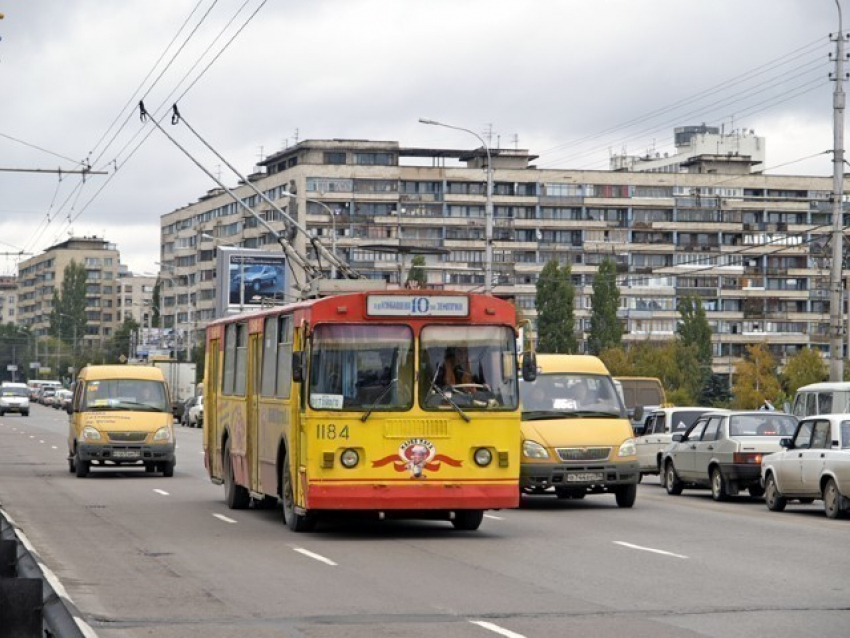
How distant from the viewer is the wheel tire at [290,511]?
68.4ft

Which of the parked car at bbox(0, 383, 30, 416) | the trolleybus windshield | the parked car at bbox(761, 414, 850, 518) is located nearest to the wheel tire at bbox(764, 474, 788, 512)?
the parked car at bbox(761, 414, 850, 518)

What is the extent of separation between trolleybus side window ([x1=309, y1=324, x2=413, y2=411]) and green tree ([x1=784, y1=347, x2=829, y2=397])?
72.2 m

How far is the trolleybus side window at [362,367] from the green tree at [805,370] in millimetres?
72163

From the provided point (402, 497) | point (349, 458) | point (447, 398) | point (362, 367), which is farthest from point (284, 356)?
point (402, 497)

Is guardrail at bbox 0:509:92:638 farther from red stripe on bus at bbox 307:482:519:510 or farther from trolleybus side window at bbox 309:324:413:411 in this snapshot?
trolleybus side window at bbox 309:324:413:411

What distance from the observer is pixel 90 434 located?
3506cm

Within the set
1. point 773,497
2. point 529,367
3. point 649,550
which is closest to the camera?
point 649,550

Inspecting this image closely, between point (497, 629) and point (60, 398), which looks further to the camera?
point (60, 398)

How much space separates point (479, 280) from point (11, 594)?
140 meters

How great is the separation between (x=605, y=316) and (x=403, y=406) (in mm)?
101408

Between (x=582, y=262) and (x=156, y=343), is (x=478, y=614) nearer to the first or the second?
(x=582, y=262)

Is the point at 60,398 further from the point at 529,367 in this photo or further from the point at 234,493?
the point at 529,367

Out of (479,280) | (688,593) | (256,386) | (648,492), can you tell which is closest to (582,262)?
(479,280)

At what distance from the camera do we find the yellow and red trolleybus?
20.1 metres
